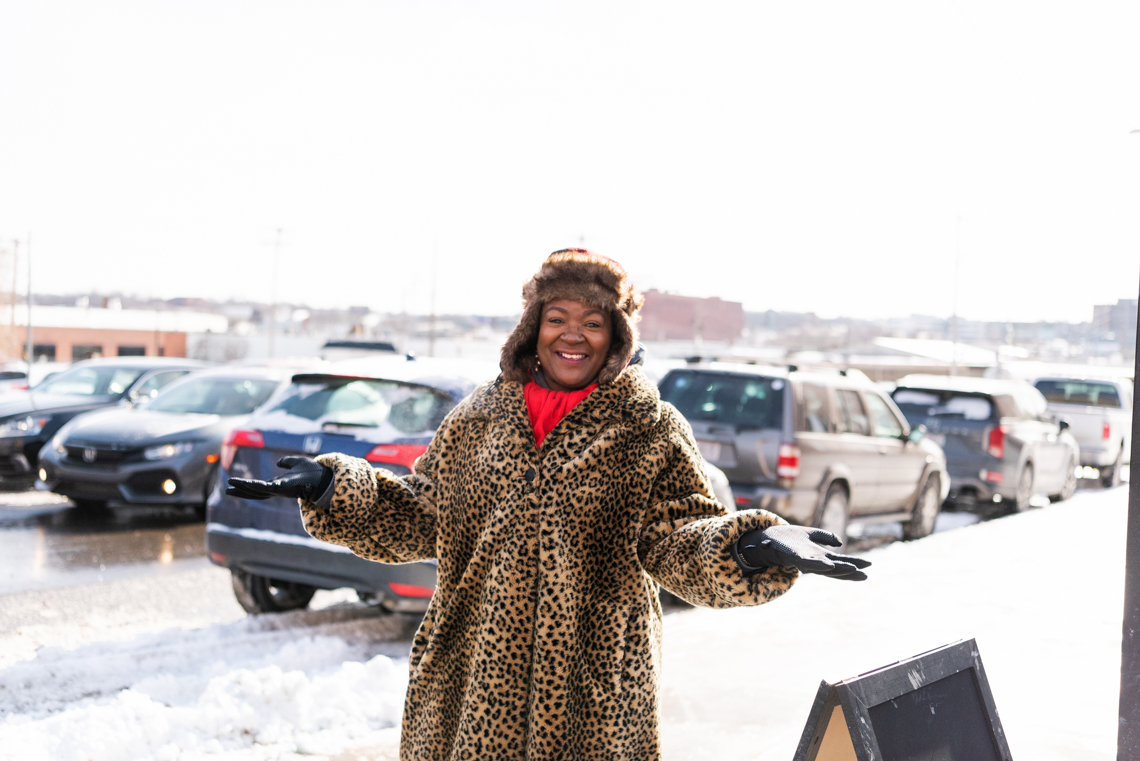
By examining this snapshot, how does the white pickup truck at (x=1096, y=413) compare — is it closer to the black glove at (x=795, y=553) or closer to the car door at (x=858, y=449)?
the car door at (x=858, y=449)

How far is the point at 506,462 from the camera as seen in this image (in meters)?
Result: 2.42

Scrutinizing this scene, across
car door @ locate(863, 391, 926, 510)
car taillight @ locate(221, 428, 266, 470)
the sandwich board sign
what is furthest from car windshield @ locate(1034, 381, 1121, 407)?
the sandwich board sign

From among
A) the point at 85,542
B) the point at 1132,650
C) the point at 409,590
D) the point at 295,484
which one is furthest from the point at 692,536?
the point at 85,542

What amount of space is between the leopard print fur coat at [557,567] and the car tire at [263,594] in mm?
3664

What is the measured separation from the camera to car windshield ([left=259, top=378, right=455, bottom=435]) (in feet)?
17.8

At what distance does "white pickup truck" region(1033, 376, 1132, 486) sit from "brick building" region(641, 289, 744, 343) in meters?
57.4

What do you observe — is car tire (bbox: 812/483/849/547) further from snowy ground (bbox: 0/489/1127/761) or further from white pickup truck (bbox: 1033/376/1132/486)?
Result: white pickup truck (bbox: 1033/376/1132/486)

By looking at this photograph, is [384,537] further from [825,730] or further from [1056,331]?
[1056,331]

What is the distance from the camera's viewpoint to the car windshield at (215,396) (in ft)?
31.8

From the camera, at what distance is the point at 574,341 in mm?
2498

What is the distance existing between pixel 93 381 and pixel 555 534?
11.8m

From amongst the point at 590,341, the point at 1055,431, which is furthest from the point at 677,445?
the point at 1055,431

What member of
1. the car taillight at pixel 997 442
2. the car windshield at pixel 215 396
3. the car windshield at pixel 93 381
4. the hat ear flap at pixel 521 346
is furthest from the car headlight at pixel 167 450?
the car taillight at pixel 997 442

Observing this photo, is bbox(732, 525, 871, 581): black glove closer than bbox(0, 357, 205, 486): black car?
Yes
